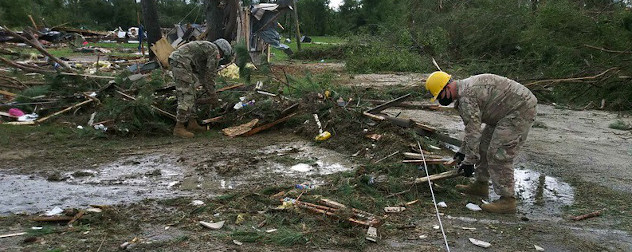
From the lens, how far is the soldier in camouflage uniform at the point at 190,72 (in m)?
7.80

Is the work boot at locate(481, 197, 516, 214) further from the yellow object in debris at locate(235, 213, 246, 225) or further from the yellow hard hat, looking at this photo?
the yellow object in debris at locate(235, 213, 246, 225)

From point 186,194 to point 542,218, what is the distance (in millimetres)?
3610

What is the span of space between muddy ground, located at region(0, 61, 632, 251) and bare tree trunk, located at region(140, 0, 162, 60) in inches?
280

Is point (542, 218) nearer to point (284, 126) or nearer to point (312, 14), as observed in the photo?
point (284, 126)

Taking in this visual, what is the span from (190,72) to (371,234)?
194 inches

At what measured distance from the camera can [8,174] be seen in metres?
5.65

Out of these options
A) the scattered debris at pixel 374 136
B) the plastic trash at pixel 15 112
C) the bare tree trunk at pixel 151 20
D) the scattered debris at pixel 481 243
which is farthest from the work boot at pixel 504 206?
the bare tree trunk at pixel 151 20

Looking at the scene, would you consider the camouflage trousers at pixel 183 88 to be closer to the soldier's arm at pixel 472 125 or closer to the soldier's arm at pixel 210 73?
the soldier's arm at pixel 210 73

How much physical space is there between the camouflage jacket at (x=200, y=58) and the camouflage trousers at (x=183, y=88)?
7 centimetres

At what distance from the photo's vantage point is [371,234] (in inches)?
159

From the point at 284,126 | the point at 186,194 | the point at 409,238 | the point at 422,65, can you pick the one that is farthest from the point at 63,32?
the point at 409,238

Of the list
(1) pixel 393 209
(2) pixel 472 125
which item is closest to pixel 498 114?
(2) pixel 472 125

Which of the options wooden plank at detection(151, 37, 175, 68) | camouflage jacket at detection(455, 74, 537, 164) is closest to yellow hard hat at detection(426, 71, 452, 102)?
camouflage jacket at detection(455, 74, 537, 164)

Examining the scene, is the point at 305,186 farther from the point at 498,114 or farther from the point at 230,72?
the point at 230,72
